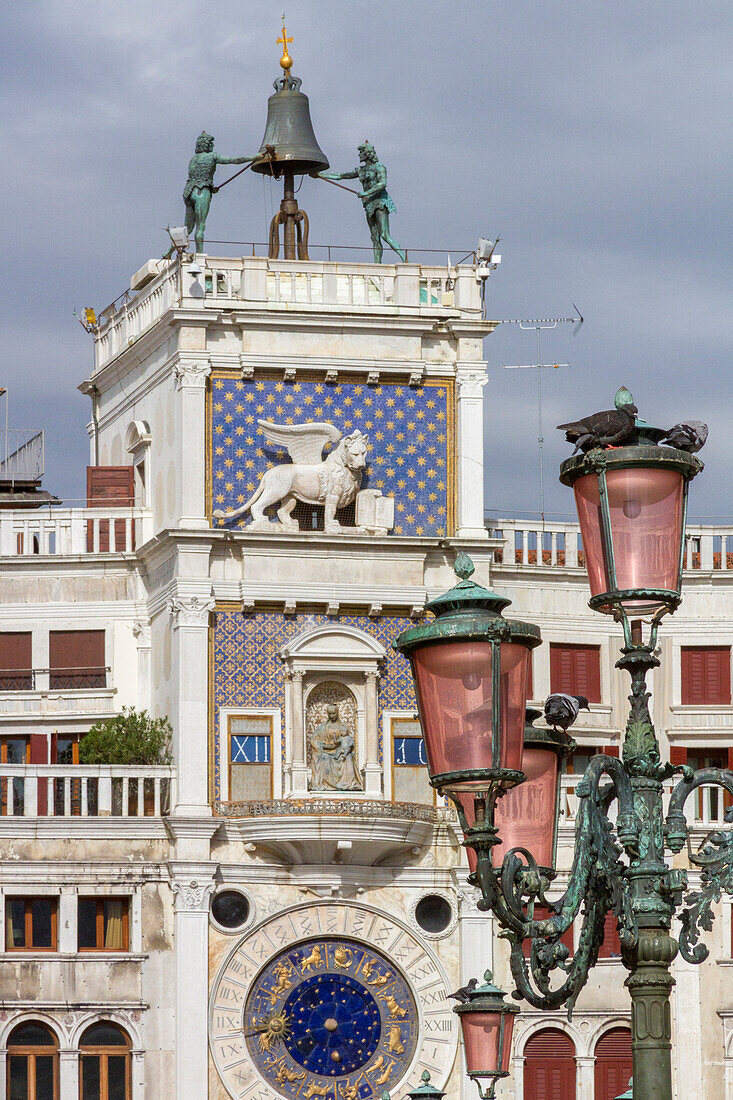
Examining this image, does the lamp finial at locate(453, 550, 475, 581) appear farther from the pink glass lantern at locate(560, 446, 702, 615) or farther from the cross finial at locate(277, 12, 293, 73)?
the cross finial at locate(277, 12, 293, 73)

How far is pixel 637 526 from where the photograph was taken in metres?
15.6

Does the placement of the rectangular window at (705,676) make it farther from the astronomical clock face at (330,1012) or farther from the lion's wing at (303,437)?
the lion's wing at (303,437)

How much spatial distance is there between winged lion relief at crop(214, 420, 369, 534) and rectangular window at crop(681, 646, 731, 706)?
8.14m

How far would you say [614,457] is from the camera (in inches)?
617

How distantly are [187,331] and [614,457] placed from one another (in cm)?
3259

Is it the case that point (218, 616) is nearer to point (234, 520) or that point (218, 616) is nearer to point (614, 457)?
point (234, 520)

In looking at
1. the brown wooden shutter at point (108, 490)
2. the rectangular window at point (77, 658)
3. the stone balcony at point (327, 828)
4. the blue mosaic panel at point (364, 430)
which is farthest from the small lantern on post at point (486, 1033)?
the brown wooden shutter at point (108, 490)

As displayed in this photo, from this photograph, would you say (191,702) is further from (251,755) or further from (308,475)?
(308,475)

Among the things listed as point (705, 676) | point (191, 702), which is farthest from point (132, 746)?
point (705, 676)

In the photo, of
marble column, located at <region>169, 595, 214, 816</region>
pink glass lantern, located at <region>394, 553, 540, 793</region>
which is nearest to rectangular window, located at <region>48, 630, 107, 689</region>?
marble column, located at <region>169, 595, 214, 816</region>

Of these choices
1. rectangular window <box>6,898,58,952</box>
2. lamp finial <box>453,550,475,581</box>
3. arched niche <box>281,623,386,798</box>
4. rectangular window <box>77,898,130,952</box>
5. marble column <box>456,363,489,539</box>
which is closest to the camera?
lamp finial <box>453,550,475,581</box>

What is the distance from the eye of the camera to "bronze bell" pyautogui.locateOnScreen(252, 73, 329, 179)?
49906 millimetres

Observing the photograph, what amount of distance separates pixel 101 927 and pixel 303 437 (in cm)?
987

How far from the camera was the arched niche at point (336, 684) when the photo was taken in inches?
1826
